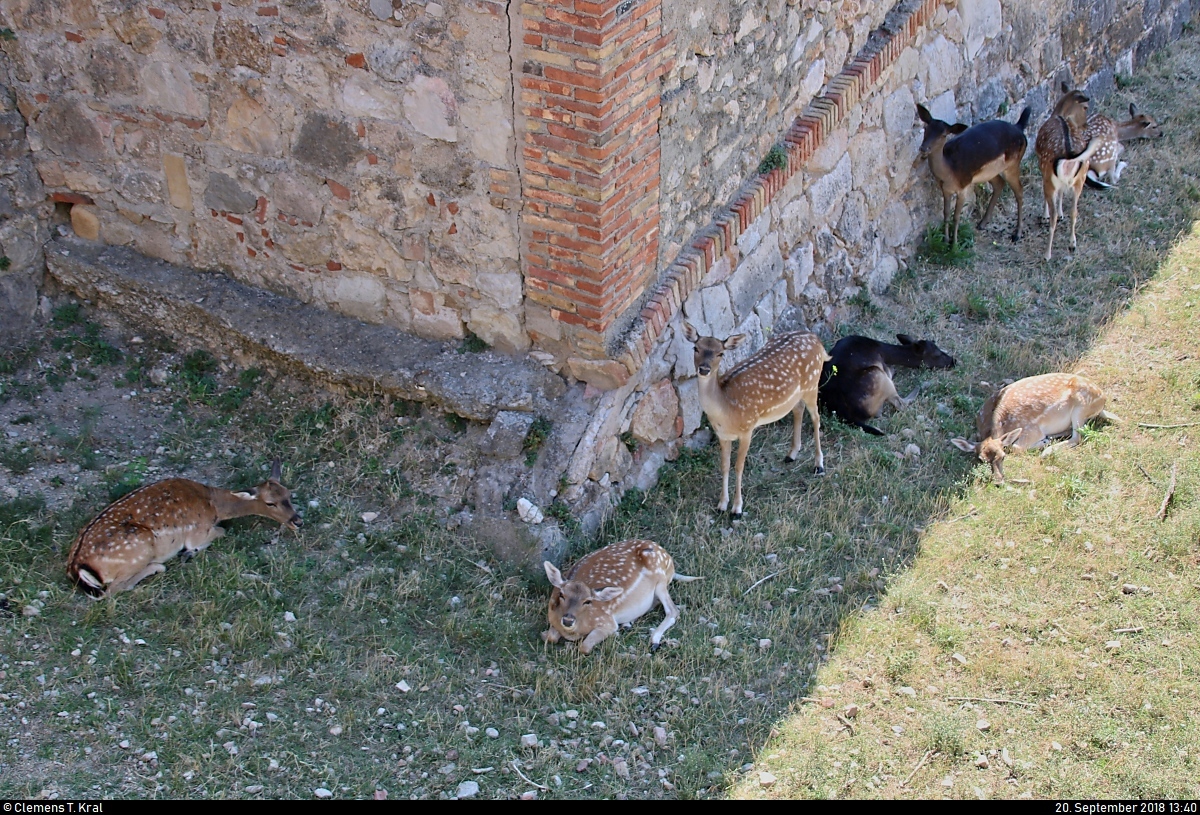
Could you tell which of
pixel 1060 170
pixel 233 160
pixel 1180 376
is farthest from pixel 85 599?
pixel 1060 170

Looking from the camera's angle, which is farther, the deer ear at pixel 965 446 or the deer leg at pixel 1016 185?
the deer leg at pixel 1016 185

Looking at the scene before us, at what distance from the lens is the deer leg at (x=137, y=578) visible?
6.06 meters

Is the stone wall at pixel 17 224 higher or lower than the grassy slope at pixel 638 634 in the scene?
higher

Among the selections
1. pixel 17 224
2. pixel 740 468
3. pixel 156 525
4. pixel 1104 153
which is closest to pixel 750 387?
pixel 740 468

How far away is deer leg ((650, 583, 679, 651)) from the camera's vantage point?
616cm

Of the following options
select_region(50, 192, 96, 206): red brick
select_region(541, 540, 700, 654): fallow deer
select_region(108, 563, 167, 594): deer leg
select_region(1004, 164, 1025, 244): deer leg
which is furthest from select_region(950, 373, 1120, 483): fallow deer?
select_region(50, 192, 96, 206): red brick

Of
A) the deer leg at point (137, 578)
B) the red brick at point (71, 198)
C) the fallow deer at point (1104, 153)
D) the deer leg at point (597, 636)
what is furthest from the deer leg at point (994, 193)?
the deer leg at point (137, 578)

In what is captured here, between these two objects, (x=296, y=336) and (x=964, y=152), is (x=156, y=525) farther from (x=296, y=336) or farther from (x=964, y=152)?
(x=964, y=152)

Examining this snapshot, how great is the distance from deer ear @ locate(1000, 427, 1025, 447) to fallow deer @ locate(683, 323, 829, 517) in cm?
119

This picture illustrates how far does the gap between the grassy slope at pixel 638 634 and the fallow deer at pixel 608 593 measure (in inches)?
5.5

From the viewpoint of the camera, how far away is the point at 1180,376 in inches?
322

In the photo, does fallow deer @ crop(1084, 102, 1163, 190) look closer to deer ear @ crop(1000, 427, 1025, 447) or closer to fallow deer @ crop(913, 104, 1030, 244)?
fallow deer @ crop(913, 104, 1030, 244)

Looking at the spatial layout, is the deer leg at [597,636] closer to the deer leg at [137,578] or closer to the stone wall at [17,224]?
the deer leg at [137,578]

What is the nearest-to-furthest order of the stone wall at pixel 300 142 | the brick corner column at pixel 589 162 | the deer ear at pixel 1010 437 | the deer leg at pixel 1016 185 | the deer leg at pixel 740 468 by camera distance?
1. the brick corner column at pixel 589 162
2. the stone wall at pixel 300 142
3. the deer leg at pixel 740 468
4. the deer ear at pixel 1010 437
5. the deer leg at pixel 1016 185
